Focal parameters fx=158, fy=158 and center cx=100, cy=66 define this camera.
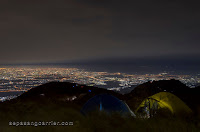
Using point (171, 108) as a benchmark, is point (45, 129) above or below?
above

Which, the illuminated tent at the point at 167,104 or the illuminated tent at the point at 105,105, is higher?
the illuminated tent at the point at 105,105

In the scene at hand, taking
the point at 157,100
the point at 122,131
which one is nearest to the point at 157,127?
the point at 122,131

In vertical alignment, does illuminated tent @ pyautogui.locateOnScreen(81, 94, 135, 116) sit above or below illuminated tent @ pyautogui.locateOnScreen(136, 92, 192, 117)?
above

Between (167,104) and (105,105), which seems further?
(167,104)

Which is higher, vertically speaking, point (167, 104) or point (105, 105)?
Answer: point (105, 105)

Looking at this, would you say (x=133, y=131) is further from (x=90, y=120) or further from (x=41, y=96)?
(x=41, y=96)

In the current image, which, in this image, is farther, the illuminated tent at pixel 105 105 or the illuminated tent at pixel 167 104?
the illuminated tent at pixel 167 104

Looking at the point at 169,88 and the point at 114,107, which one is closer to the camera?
the point at 114,107

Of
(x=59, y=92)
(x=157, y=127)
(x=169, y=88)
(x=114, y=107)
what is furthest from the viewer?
(x=169, y=88)

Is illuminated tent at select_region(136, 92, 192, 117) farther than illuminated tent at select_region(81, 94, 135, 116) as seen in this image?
Yes

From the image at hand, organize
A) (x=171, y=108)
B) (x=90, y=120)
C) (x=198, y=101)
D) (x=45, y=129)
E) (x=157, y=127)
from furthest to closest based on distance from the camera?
(x=198, y=101) → (x=171, y=108) → (x=90, y=120) → (x=157, y=127) → (x=45, y=129)
